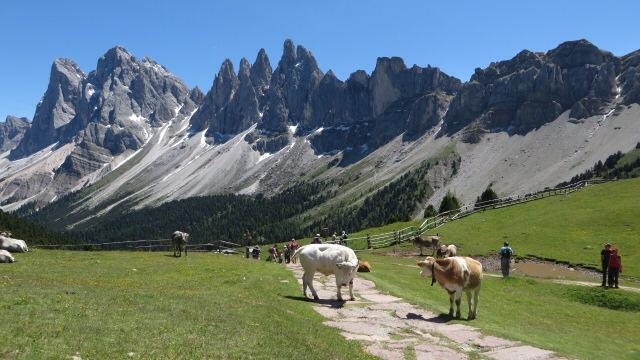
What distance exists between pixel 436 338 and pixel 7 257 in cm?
3049

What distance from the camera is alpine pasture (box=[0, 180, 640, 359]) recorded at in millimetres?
13758

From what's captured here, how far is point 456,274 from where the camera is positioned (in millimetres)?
23062

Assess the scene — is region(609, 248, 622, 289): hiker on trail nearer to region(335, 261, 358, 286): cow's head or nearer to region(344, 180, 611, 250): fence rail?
region(335, 261, 358, 286): cow's head

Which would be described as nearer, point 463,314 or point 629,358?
point 629,358

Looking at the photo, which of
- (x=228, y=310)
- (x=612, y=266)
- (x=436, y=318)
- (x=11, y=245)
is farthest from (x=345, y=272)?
(x=11, y=245)

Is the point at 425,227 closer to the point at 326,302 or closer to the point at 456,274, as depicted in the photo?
the point at 326,302

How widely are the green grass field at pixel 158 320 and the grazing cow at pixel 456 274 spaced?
19.3 feet

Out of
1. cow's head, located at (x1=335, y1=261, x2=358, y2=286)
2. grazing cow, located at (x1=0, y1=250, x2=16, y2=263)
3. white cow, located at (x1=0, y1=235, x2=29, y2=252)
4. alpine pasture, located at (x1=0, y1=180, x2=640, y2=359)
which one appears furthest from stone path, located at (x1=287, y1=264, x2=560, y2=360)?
white cow, located at (x1=0, y1=235, x2=29, y2=252)

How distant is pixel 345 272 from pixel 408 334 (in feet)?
19.9

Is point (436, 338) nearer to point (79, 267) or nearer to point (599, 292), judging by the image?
point (599, 292)

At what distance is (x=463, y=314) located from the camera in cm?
2427

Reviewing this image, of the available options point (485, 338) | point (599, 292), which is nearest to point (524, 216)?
point (599, 292)

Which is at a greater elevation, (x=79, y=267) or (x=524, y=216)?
(x=524, y=216)

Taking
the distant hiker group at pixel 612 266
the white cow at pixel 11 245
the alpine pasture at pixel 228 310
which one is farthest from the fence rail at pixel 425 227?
the white cow at pixel 11 245
